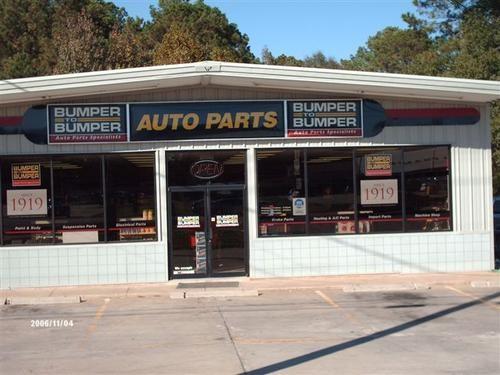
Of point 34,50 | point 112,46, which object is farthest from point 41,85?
point 34,50

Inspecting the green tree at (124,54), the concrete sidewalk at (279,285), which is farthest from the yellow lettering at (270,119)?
the green tree at (124,54)

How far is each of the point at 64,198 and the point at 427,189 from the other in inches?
340

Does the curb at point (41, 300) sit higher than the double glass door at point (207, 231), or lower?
lower

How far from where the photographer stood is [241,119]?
15.3 metres

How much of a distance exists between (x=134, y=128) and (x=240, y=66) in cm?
299

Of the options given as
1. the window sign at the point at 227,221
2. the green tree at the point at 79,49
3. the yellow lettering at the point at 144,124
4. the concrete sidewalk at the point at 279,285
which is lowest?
the concrete sidewalk at the point at 279,285

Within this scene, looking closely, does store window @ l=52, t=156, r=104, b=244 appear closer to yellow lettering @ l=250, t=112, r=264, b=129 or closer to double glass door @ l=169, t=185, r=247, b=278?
double glass door @ l=169, t=185, r=247, b=278

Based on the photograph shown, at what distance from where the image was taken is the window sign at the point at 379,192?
15.6 m

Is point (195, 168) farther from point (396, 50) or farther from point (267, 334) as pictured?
point (396, 50)

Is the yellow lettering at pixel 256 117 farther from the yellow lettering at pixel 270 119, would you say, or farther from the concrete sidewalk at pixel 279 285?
the concrete sidewalk at pixel 279 285

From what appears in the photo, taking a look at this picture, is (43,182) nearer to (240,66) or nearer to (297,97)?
(240,66)

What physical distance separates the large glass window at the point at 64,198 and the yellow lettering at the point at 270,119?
3.25 m

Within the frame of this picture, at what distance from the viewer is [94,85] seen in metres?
14.0
